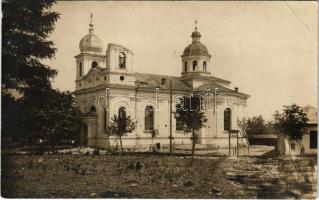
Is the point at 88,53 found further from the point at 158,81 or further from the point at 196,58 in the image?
the point at 196,58

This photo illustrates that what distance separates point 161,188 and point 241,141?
1.46 meters

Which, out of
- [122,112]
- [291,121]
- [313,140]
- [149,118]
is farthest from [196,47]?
[313,140]

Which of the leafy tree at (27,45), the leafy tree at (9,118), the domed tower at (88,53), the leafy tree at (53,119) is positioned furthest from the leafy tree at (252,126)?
the leafy tree at (9,118)

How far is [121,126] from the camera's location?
739 centimetres

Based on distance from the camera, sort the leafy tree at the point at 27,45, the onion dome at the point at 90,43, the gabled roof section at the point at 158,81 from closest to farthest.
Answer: the leafy tree at the point at 27,45, the onion dome at the point at 90,43, the gabled roof section at the point at 158,81

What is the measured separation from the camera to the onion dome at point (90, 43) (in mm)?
7170

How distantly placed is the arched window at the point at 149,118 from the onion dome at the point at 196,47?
0.97 m

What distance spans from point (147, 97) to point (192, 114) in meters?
0.76

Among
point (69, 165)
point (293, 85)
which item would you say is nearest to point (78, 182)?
point (69, 165)

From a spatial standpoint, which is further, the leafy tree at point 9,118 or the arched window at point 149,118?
the arched window at point 149,118

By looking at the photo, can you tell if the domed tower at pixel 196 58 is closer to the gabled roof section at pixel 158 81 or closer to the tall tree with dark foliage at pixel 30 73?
the gabled roof section at pixel 158 81

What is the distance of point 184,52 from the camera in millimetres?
7344

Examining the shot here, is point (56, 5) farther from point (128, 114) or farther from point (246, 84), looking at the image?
point (246, 84)

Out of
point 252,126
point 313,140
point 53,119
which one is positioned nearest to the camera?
point 313,140
